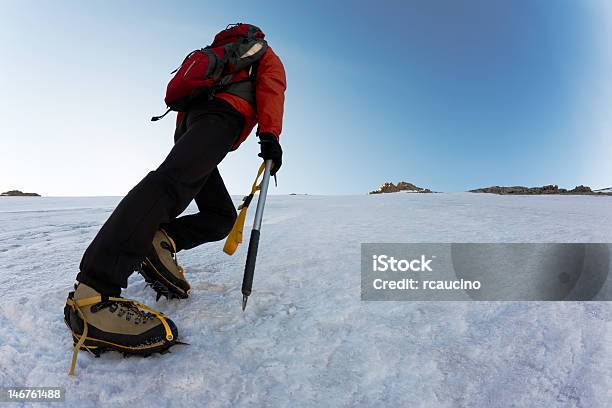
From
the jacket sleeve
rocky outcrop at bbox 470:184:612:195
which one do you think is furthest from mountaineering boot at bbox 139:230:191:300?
rocky outcrop at bbox 470:184:612:195

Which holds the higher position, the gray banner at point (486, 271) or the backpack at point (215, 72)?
the backpack at point (215, 72)

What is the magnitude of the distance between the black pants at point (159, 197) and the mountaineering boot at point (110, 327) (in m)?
0.06

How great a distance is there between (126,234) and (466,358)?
60.3 inches

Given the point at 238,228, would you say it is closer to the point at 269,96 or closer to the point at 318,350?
the point at 269,96

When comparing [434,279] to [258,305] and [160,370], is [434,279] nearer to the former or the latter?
[258,305]

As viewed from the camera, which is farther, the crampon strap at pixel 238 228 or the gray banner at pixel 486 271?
the crampon strap at pixel 238 228

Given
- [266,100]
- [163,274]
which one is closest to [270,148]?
[266,100]

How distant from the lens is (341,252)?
122 inches

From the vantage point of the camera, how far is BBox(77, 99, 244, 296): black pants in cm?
172

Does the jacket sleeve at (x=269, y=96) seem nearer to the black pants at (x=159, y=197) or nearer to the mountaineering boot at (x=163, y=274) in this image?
the black pants at (x=159, y=197)

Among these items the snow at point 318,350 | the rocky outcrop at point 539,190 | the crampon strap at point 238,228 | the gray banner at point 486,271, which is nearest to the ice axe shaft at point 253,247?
the crampon strap at point 238,228

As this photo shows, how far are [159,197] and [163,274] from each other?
1.83ft

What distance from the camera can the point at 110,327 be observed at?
167cm

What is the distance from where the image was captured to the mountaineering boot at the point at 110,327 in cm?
166
